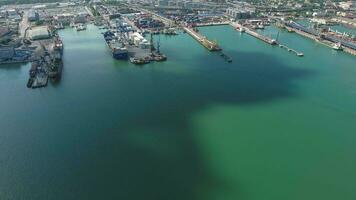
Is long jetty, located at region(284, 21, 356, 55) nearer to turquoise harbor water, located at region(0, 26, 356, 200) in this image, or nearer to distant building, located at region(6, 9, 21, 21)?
turquoise harbor water, located at region(0, 26, 356, 200)

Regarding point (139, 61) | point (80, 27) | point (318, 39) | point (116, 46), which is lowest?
point (139, 61)

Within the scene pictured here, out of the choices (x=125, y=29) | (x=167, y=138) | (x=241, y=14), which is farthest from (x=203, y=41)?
(x=167, y=138)

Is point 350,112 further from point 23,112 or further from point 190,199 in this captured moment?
point 23,112

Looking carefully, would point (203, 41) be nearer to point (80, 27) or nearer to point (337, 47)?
point (337, 47)

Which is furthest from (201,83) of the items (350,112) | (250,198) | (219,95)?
(250,198)

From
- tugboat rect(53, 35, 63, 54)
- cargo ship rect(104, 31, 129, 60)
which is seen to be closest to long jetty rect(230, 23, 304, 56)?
cargo ship rect(104, 31, 129, 60)

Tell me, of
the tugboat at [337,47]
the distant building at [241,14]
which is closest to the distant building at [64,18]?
the distant building at [241,14]
